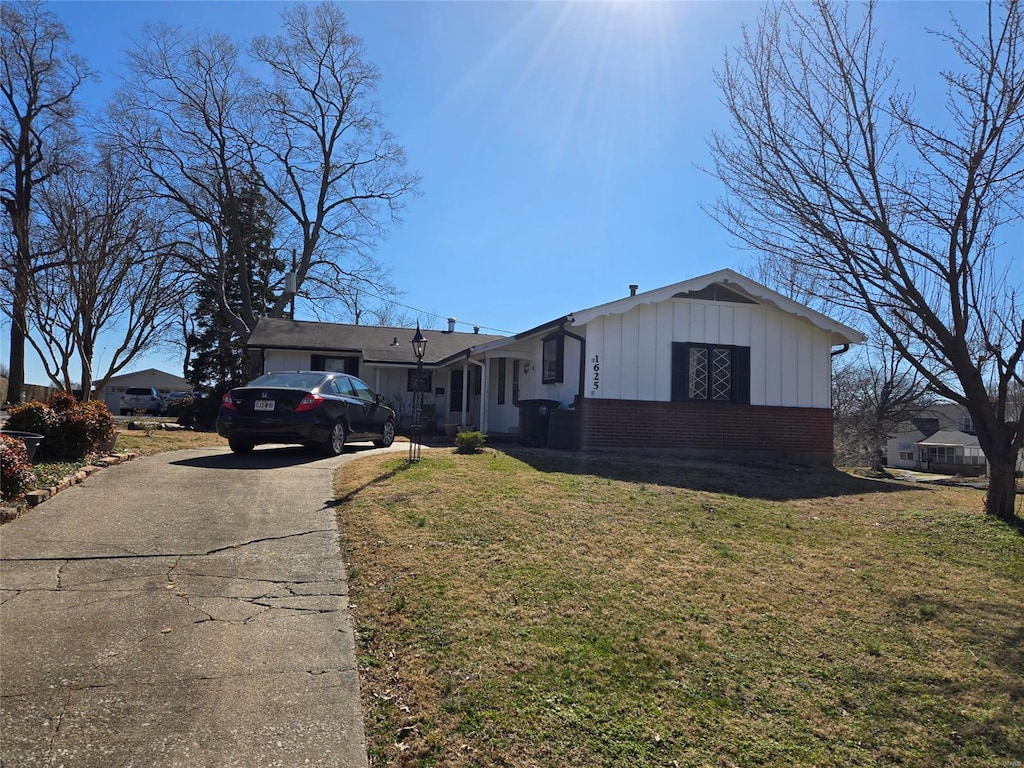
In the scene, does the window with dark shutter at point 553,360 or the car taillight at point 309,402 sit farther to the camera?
the window with dark shutter at point 553,360

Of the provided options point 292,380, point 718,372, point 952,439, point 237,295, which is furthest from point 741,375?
point 952,439

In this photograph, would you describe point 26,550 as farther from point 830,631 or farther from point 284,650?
point 830,631

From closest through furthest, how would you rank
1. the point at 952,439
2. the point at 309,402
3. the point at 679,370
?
the point at 309,402 → the point at 679,370 → the point at 952,439

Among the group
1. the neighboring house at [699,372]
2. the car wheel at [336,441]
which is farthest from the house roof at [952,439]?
the car wheel at [336,441]

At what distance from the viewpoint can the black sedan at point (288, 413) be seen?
968cm

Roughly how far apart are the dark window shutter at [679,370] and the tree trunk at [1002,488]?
6.65m

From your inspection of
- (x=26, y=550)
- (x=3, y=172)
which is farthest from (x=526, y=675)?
(x=3, y=172)

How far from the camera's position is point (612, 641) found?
12.3ft

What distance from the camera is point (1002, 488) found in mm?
7348

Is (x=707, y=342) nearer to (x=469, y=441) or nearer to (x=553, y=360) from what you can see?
(x=553, y=360)

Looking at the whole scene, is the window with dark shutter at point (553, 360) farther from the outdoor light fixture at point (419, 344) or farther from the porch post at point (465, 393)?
the outdoor light fixture at point (419, 344)

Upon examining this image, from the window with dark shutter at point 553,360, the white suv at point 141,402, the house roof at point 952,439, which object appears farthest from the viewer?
the house roof at point 952,439

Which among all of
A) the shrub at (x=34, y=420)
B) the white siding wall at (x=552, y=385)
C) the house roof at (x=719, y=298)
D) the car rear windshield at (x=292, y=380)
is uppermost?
the house roof at (x=719, y=298)

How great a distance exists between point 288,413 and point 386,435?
138 inches
